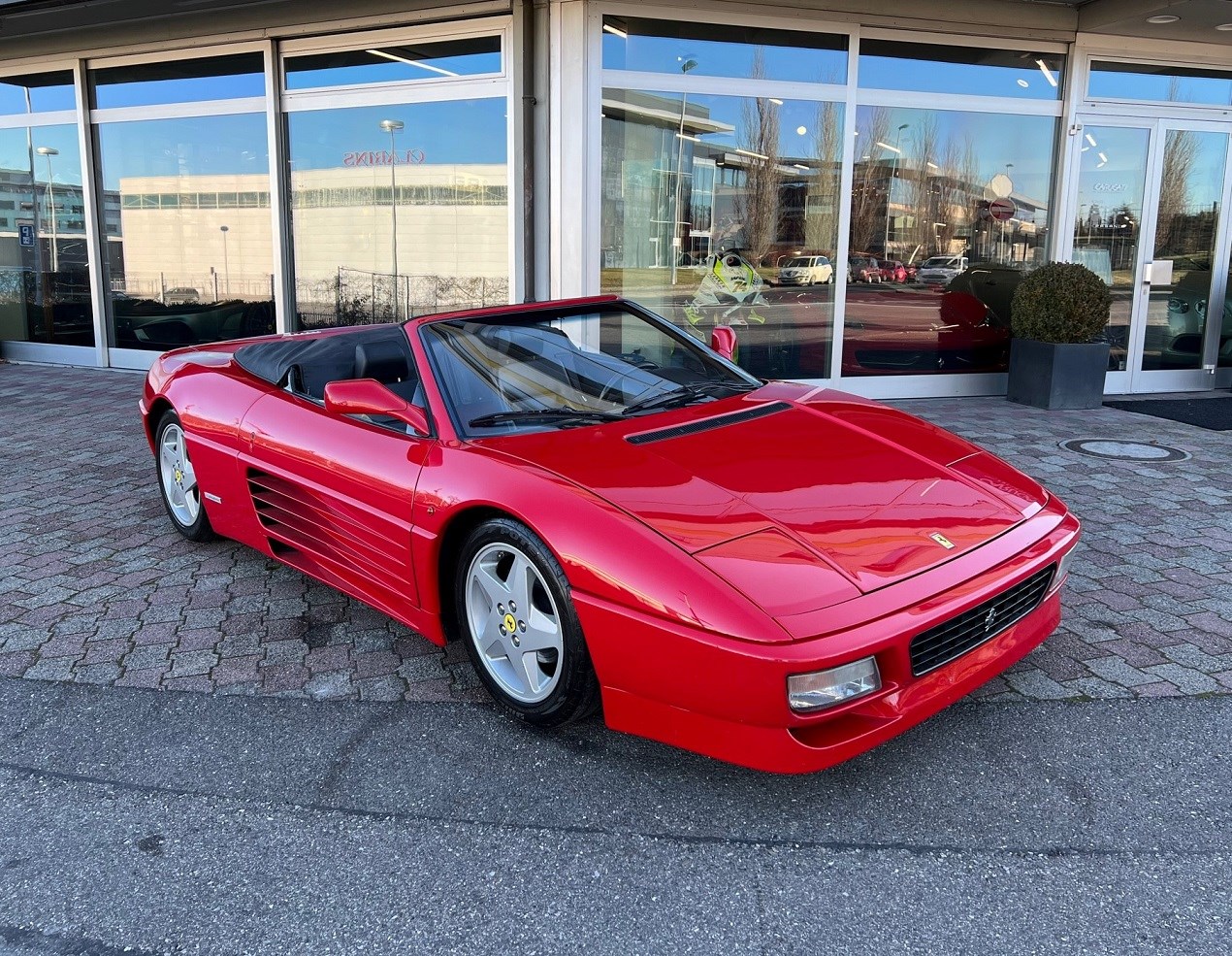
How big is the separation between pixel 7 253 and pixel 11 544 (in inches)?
325

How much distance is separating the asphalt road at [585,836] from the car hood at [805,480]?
0.66 metres

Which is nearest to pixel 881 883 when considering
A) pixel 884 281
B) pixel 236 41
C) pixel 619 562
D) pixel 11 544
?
pixel 619 562

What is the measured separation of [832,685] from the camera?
235 centimetres

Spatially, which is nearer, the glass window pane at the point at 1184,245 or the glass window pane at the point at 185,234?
the glass window pane at the point at 1184,245

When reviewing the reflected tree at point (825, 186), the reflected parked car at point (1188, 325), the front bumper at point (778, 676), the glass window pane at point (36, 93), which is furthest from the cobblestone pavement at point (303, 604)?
the glass window pane at point (36, 93)

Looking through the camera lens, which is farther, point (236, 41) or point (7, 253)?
point (7, 253)

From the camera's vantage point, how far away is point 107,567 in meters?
4.53

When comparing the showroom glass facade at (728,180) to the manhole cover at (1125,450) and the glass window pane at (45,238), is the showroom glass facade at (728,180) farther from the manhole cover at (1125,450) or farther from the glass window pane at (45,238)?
the glass window pane at (45,238)

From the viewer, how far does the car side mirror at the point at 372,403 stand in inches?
129

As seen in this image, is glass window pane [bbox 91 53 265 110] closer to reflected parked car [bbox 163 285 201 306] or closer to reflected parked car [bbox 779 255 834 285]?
reflected parked car [bbox 163 285 201 306]

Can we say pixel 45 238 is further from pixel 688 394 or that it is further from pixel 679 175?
pixel 688 394

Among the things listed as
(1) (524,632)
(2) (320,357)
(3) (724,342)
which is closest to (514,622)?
(1) (524,632)

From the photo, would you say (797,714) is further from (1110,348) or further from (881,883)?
(1110,348)

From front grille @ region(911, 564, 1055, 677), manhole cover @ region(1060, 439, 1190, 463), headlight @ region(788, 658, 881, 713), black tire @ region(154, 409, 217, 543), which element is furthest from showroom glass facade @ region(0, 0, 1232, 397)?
headlight @ region(788, 658, 881, 713)
